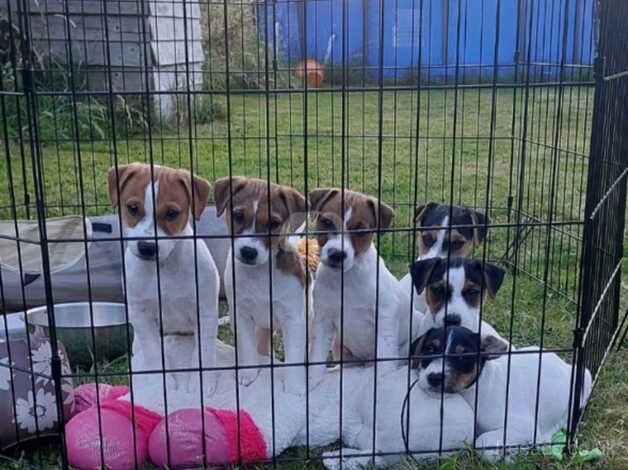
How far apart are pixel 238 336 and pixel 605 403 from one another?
1.49 m

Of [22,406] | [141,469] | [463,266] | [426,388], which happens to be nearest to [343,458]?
[426,388]

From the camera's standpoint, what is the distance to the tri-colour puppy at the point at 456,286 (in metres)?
3.05

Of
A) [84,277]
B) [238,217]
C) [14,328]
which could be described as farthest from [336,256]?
[84,277]

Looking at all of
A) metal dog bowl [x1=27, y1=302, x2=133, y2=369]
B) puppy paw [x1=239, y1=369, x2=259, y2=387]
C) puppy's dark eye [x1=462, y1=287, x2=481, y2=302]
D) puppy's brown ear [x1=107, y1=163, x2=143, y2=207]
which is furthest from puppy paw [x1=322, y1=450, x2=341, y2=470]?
puppy's brown ear [x1=107, y1=163, x2=143, y2=207]

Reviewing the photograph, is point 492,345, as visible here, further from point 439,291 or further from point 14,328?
point 14,328

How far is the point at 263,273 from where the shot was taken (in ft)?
10.3

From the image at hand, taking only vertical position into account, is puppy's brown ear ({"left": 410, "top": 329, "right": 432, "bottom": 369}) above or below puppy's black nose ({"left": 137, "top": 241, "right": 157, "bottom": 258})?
below

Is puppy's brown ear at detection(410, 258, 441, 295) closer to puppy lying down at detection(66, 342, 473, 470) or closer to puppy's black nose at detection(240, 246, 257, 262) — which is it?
puppy lying down at detection(66, 342, 473, 470)

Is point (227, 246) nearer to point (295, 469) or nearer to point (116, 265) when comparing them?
point (116, 265)

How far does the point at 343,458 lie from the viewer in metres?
2.65

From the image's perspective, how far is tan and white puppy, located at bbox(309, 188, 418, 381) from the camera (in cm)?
309

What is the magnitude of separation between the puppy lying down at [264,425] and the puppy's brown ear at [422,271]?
0.33m

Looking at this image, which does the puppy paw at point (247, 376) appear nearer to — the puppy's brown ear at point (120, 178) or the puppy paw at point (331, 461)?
the puppy paw at point (331, 461)

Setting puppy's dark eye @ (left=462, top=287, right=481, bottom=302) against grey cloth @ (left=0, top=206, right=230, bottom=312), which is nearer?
puppy's dark eye @ (left=462, top=287, right=481, bottom=302)
